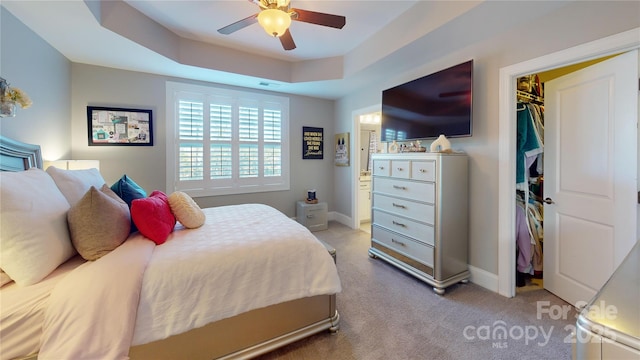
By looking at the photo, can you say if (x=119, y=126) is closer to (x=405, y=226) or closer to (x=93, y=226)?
(x=93, y=226)

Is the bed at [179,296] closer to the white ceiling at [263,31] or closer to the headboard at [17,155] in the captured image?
the headboard at [17,155]

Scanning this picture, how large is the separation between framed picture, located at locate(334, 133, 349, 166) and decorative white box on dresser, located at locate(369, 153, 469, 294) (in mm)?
1702

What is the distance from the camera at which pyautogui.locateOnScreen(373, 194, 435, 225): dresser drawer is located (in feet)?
7.73

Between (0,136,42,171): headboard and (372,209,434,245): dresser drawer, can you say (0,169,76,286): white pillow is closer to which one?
(0,136,42,171): headboard

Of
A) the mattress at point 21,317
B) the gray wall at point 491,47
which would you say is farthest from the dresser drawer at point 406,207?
the mattress at point 21,317

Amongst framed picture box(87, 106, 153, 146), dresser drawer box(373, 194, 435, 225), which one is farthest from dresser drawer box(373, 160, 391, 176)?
framed picture box(87, 106, 153, 146)

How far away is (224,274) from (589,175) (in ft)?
9.20

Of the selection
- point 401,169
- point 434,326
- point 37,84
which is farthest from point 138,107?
point 434,326

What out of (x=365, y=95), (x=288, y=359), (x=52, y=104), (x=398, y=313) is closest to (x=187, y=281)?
(x=288, y=359)

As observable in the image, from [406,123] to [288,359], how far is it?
2659 millimetres

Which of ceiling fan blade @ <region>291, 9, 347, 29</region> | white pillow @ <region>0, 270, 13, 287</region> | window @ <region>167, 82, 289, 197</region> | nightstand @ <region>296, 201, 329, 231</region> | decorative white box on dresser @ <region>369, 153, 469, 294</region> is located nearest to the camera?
white pillow @ <region>0, 270, 13, 287</region>

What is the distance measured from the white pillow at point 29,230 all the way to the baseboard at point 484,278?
10.5 feet

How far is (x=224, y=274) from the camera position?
1.37 m

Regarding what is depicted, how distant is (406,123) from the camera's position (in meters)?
2.97
